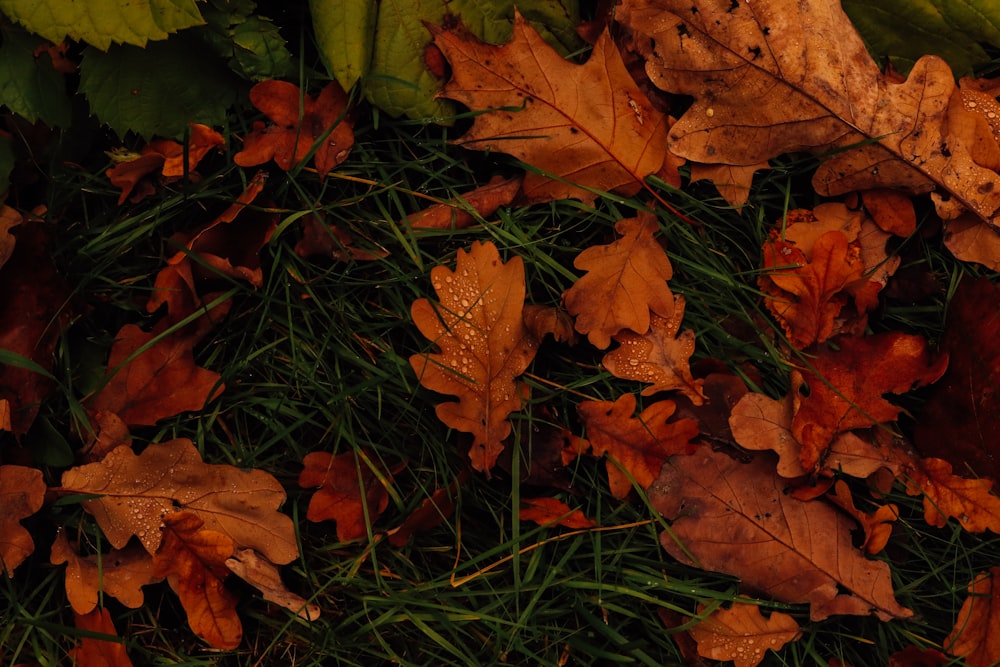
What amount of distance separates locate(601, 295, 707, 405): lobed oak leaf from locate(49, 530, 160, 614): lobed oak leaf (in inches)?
49.3

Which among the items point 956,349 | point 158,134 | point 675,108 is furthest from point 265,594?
point 956,349

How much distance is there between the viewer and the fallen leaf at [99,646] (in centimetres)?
208

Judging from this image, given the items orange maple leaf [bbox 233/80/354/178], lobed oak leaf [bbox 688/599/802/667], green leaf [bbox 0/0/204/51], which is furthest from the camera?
orange maple leaf [bbox 233/80/354/178]

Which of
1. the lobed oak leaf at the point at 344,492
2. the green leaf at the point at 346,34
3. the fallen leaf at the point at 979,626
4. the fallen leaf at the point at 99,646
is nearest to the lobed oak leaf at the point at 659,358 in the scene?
the lobed oak leaf at the point at 344,492

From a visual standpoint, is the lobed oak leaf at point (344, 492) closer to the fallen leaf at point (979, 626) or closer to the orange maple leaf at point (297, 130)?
the orange maple leaf at point (297, 130)

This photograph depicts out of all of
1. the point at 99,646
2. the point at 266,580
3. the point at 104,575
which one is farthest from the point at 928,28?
the point at 99,646

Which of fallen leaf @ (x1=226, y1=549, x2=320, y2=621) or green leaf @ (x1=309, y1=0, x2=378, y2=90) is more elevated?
green leaf @ (x1=309, y1=0, x2=378, y2=90)

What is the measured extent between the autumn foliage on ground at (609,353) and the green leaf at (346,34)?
149 mm

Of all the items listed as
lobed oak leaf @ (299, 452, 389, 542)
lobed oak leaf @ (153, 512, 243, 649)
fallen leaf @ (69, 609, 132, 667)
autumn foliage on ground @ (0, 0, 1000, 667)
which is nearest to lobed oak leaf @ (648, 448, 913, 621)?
autumn foliage on ground @ (0, 0, 1000, 667)

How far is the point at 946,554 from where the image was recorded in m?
2.14

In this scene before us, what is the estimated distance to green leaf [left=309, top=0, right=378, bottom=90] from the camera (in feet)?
6.75

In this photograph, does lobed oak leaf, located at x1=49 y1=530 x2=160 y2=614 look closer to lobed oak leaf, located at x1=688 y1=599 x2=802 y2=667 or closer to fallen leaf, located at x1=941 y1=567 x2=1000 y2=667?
lobed oak leaf, located at x1=688 y1=599 x2=802 y2=667

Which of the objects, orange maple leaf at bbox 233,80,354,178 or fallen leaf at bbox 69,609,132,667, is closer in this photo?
fallen leaf at bbox 69,609,132,667

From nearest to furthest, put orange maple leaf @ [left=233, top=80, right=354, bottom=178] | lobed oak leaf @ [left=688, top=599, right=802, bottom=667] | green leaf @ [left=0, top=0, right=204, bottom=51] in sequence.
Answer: green leaf @ [left=0, top=0, right=204, bottom=51] → lobed oak leaf @ [left=688, top=599, right=802, bottom=667] → orange maple leaf @ [left=233, top=80, right=354, bottom=178]
